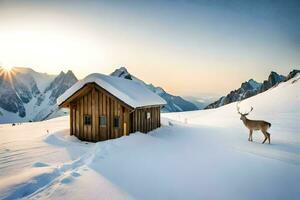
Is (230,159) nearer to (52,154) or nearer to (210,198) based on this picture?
(210,198)

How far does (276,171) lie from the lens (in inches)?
344

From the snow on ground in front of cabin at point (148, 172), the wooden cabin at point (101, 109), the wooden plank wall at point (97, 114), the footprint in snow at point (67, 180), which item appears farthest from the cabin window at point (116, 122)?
the footprint in snow at point (67, 180)

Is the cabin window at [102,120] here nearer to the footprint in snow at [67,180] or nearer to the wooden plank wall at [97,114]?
the wooden plank wall at [97,114]

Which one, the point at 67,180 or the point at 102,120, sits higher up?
the point at 102,120

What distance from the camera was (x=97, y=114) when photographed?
54.0 ft

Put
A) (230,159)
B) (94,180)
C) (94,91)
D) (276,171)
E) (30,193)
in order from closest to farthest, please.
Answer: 1. (30,193)
2. (94,180)
3. (276,171)
4. (230,159)
5. (94,91)

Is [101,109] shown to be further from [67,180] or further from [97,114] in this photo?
[67,180]

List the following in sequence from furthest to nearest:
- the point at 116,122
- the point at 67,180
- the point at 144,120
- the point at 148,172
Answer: the point at 144,120
the point at 116,122
the point at 148,172
the point at 67,180

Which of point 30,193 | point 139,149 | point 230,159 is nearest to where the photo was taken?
point 30,193

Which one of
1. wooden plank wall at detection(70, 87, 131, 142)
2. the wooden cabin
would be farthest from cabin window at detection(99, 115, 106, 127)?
wooden plank wall at detection(70, 87, 131, 142)

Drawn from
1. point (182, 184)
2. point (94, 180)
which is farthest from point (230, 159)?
point (94, 180)

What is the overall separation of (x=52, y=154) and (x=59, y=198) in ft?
17.7

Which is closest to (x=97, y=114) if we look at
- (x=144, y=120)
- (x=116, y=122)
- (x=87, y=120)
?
(x=87, y=120)

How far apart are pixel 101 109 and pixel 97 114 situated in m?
0.52
